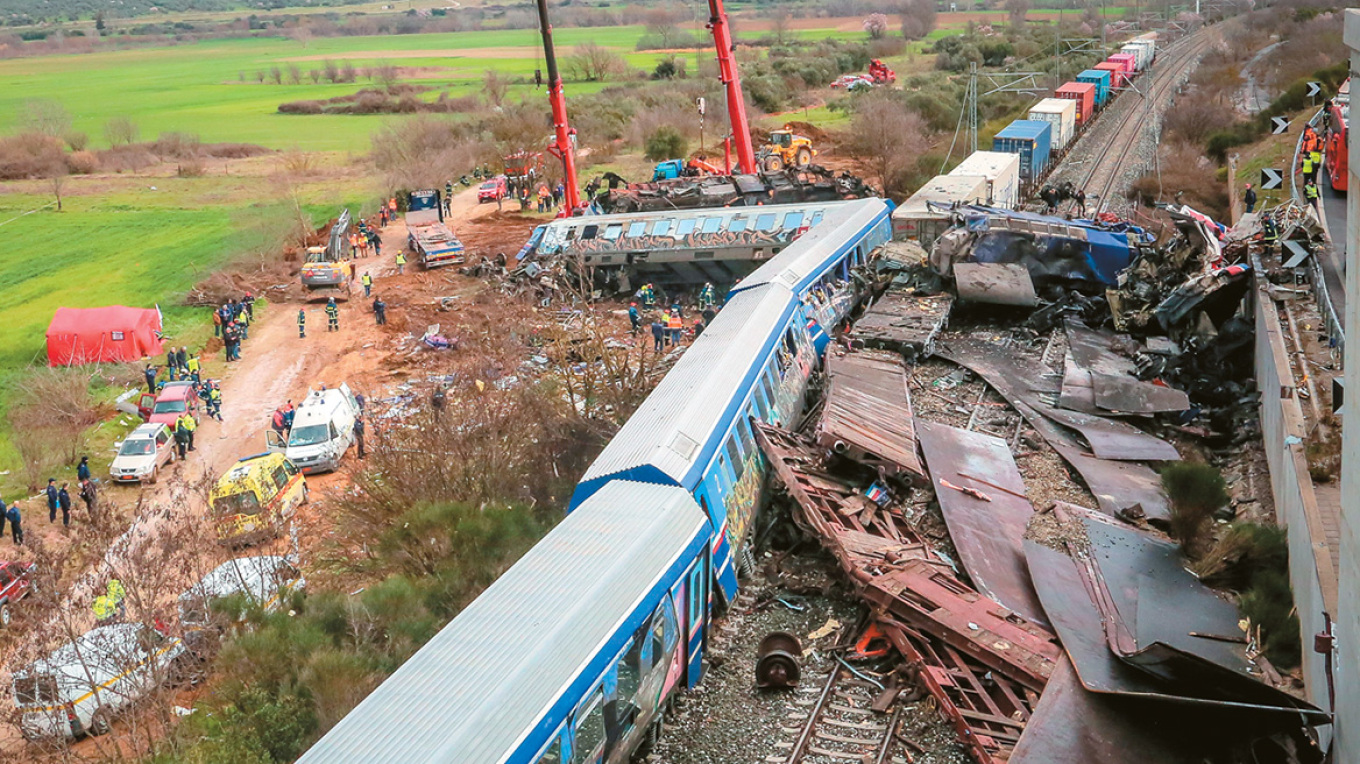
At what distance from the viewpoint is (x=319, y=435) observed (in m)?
28.6

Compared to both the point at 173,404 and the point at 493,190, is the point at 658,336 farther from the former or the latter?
the point at 493,190

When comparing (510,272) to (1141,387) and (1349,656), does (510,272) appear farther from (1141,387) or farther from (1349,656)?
(1349,656)

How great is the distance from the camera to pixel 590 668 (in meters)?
10.1

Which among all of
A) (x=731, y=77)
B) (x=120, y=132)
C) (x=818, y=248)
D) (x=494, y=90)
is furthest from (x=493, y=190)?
(x=120, y=132)

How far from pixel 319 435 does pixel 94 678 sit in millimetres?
13060

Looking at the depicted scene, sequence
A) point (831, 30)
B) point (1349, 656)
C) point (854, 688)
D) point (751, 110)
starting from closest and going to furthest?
point (1349, 656) → point (854, 688) → point (751, 110) → point (831, 30)

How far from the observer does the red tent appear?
38188mm

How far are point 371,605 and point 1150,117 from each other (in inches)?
2168

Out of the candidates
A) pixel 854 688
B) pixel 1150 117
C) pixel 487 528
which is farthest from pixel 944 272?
pixel 1150 117

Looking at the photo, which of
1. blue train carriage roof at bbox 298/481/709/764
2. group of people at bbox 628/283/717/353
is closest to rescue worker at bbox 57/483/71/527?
group of people at bbox 628/283/717/353

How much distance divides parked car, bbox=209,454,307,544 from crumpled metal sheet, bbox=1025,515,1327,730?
13087mm

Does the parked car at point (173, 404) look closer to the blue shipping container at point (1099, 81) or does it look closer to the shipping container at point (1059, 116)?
the shipping container at point (1059, 116)

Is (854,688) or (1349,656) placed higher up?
(1349,656)

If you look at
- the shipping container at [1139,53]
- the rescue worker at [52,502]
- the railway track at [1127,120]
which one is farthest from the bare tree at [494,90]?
the rescue worker at [52,502]
